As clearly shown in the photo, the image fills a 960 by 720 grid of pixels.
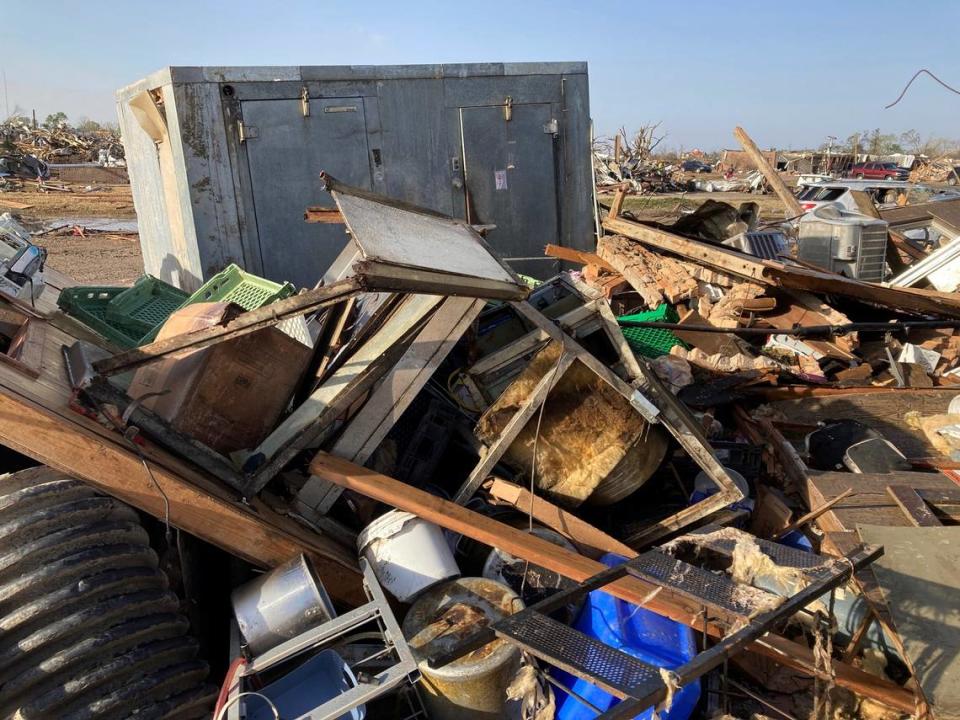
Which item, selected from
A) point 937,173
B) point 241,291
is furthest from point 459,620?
point 937,173

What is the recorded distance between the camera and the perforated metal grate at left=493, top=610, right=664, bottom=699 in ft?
6.21

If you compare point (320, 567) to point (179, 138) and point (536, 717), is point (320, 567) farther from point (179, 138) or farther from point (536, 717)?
point (179, 138)

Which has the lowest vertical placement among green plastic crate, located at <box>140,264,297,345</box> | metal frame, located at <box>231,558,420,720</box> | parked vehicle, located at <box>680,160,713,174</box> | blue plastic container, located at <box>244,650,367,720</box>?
blue plastic container, located at <box>244,650,367,720</box>

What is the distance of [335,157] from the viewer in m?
6.76

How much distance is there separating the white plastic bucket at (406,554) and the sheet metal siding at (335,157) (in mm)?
4369

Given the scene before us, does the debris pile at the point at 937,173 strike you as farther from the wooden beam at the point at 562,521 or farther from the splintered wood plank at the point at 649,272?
the wooden beam at the point at 562,521

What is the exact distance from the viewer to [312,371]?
3.44 m

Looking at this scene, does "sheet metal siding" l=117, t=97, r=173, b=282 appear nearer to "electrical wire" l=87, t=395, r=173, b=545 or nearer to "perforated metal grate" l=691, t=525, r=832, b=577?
"electrical wire" l=87, t=395, r=173, b=545

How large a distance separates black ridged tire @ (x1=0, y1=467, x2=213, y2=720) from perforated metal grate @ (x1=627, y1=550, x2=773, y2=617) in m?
1.67

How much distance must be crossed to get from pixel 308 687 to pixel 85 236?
14.8 m

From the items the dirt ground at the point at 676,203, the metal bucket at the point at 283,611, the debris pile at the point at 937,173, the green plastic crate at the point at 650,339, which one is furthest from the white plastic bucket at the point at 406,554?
the debris pile at the point at 937,173

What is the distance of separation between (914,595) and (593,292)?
1.91 meters

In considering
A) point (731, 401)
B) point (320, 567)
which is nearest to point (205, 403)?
point (320, 567)

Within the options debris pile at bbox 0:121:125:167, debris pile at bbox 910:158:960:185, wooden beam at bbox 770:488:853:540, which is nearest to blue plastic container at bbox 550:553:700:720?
wooden beam at bbox 770:488:853:540
